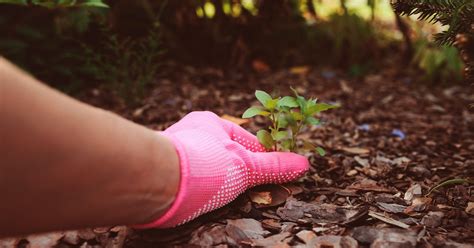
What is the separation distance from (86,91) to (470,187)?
180 centimetres

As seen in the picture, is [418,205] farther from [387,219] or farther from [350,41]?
[350,41]

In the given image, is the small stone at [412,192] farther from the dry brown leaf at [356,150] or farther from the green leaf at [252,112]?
the green leaf at [252,112]

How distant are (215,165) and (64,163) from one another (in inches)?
17.6

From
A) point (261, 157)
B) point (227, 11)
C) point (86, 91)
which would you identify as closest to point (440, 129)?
point (261, 157)

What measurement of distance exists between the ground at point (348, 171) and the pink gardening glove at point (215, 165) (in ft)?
0.19

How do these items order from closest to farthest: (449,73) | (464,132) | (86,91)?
(464,132), (86,91), (449,73)

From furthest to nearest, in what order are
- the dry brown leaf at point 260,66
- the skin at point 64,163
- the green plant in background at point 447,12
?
the dry brown leaf at point 260,66 < the green plant in background at point 447,12 < the skin at point 64,163

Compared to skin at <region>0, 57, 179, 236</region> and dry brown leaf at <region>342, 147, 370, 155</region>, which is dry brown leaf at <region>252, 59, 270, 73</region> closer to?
dry brown leaf at <region>342, 147, 370, 155</region>

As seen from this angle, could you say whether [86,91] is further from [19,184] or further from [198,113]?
[19,184]

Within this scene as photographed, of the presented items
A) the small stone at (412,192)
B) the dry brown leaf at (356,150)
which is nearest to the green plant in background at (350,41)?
the dry brown leaf at (356,150)

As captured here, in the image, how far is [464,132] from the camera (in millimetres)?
1966

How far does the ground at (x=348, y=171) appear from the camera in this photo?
3.92 ft

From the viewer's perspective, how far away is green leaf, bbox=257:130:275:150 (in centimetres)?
140

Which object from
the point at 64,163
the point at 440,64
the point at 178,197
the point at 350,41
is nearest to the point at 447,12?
the point at 178,197
